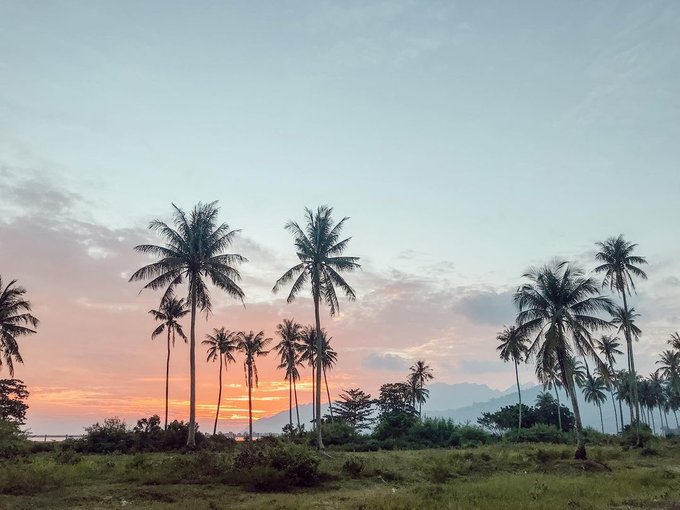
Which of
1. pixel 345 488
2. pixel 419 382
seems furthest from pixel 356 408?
pixel 345 488

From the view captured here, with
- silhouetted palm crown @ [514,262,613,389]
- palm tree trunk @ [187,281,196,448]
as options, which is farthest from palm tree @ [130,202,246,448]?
silhouetted palm crown @ [514,262,613,389]

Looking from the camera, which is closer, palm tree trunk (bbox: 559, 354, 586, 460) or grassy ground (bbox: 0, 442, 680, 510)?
grassy ground (bbox: 0, 442, 680, 510)

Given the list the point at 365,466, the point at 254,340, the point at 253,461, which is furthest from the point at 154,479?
the point at 254,340

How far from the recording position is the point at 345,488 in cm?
2441

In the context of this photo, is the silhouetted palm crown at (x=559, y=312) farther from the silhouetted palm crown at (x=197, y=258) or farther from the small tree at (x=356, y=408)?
the small tree at (x=356, y=408)

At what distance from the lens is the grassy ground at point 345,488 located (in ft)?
62.3

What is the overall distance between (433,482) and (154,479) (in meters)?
13.8

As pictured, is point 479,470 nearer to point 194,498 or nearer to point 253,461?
point 253,461

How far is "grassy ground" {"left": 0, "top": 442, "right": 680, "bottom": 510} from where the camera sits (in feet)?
62.3

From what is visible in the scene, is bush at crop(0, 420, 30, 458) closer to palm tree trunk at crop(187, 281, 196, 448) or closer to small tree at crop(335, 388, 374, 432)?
palm tree trunk at crop(187, 281, 196, 448)

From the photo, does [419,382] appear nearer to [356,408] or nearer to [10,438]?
[356,408]

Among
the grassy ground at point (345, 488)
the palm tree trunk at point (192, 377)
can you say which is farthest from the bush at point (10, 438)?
the palm tree trunk at point (192, 377)

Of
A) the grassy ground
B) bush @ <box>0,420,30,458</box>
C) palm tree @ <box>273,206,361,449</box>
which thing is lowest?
the grassy ground

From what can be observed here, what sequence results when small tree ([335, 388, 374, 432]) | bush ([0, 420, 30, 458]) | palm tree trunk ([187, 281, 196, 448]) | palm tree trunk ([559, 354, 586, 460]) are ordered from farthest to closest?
1. small tree ([335, 388, 374, 432])
2. palm tree trunk ([187, 281, 196, 448])
3. palm tree trunk ([559, 354, 586, 460])
4. bush ([0, 420, 30, 458])
